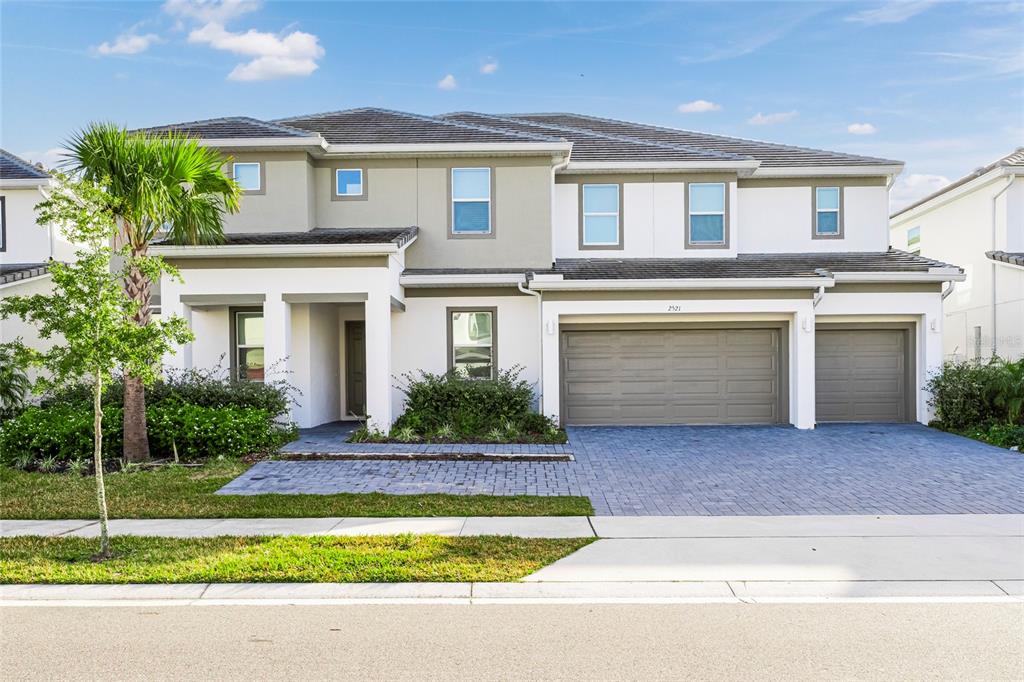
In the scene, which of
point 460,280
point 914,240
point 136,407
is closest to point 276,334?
point 136,407

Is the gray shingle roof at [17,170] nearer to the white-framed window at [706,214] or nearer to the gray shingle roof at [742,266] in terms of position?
the gray shingle roof at [742,266]

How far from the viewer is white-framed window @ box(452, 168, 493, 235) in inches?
627

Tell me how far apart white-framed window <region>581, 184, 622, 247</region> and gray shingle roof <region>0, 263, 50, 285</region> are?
12.0m

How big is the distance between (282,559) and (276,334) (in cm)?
804

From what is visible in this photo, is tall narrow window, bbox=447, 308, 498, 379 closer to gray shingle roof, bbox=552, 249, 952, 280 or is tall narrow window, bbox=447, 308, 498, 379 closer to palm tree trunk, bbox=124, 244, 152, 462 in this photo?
gray shingle roof, bbox=552, 249, 952, 280

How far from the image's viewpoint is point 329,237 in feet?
47.6

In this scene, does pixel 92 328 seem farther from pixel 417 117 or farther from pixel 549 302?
pixel 417 117

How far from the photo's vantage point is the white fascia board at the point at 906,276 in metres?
15.0

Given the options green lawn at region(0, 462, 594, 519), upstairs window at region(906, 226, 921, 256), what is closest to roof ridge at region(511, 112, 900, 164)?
upstairs window at region(906, 226, 921, 256)

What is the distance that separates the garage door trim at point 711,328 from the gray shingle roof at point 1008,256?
668 cm

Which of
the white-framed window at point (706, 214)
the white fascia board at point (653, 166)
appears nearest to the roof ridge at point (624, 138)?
the white fascia board at point (653, 166)

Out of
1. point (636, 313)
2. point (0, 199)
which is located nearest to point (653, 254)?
point (636, 313)

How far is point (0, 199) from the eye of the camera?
59.3 feet

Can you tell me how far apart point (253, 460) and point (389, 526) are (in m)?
4.88
